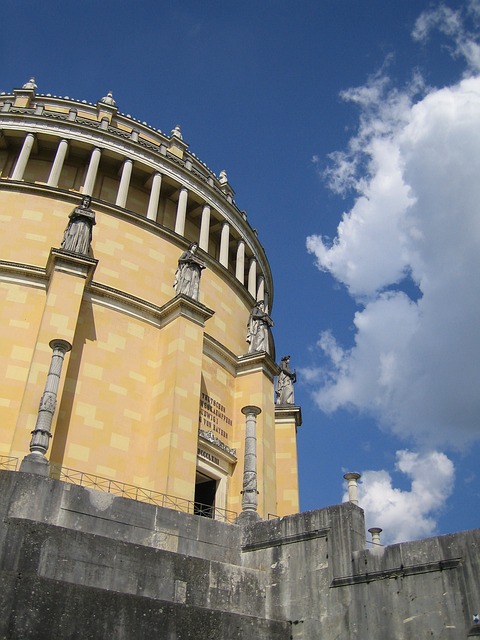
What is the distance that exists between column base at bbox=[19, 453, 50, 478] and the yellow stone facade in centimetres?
206

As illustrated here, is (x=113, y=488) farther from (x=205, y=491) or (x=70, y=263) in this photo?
(x=70, y=263)

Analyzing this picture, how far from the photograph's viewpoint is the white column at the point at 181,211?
91.8ft

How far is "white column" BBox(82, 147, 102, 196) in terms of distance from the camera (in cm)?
2600

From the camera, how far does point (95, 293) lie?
23.0m

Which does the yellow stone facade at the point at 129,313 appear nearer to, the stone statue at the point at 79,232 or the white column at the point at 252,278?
the white column at the point at 252,278

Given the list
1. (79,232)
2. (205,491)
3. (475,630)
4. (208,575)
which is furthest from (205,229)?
(475,630)

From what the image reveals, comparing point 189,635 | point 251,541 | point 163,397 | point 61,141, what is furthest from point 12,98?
point 189,635

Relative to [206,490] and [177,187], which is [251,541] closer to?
[206,490]

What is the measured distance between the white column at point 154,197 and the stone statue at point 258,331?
5.97 metres

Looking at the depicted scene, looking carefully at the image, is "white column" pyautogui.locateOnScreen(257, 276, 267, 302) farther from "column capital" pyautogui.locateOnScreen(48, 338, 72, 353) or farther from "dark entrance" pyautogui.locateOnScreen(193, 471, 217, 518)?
"column capital" pyautogui.locateOnScreen(48, 338, 72, 353)

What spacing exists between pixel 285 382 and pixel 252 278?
543cm

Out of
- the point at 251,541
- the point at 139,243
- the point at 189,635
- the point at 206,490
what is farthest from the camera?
the point at 139,243

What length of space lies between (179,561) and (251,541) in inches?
109

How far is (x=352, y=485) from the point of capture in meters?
15.4
